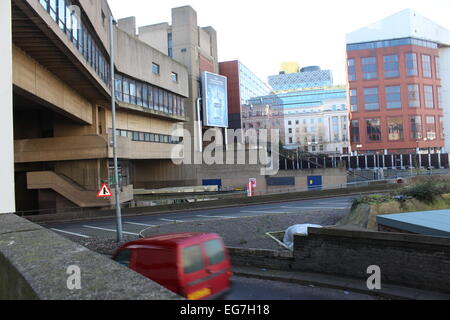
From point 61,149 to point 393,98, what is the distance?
71025mm

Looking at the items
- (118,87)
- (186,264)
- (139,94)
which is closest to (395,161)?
(139,94)

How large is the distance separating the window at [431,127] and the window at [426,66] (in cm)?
949

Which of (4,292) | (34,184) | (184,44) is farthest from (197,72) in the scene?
(4,292)

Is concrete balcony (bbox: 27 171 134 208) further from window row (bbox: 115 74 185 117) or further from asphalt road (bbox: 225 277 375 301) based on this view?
asphalt road (bbox: 225 277 375 301)

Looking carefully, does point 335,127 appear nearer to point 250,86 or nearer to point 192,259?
point 250,86

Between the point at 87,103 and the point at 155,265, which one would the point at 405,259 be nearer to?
the point at 155,265

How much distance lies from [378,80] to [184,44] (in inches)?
1857

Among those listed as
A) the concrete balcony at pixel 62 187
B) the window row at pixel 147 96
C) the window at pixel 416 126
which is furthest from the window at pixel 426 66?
the concrete balcony at pixel 62 187

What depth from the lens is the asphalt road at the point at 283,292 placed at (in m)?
8.04

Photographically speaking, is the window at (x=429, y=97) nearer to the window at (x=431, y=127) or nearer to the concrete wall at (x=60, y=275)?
the window at (x=431, y=127)

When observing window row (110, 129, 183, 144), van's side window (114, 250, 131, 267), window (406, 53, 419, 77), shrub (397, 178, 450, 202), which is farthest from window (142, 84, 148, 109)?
window (406, 53, 419, 77)

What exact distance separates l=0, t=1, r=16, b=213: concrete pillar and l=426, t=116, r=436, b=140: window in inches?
3345

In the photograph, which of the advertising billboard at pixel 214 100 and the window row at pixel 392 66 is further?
the window row at pixel 392 66

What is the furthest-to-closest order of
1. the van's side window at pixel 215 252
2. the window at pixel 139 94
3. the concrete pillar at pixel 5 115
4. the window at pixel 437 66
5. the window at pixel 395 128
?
1. the window at pixel 437 66
2. the window at pixel 395 128
3. the window at pixel 139 94
4. the concrete pillar at pixel 5 115
5. the van's side window at pixel 215 252
